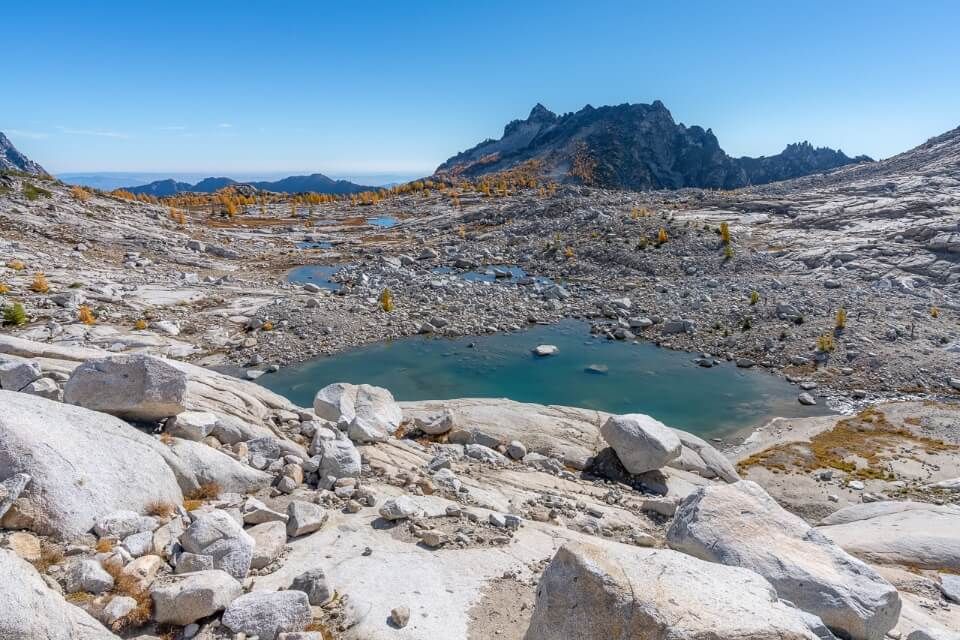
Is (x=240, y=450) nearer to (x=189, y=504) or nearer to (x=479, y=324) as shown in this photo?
(x=189, y=504)

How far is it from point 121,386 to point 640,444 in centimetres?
1499

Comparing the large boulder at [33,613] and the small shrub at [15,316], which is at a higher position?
the large boulder at [33,613]

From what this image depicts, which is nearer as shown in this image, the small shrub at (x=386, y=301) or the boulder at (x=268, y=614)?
the boulder at (x=268, y=614)

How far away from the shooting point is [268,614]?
7148mm

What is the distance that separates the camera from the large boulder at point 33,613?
5398 millimetres

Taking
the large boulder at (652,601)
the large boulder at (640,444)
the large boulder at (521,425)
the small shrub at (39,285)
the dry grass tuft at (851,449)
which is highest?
the small shrub at (39,285)

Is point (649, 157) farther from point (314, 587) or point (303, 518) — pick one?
point (314, 587)

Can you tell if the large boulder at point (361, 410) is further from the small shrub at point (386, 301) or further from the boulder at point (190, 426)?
the small shrub at point (386, 301)

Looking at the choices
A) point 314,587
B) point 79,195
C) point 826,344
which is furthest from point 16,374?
point 79,195

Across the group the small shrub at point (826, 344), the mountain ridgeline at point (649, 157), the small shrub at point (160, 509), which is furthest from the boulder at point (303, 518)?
the mountain ridgeline at point (649, 157)

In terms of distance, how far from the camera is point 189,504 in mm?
10133

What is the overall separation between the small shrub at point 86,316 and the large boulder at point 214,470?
79.5ft

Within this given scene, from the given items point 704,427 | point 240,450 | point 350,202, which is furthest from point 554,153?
point 240,450

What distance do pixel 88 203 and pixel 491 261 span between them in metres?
51.3
